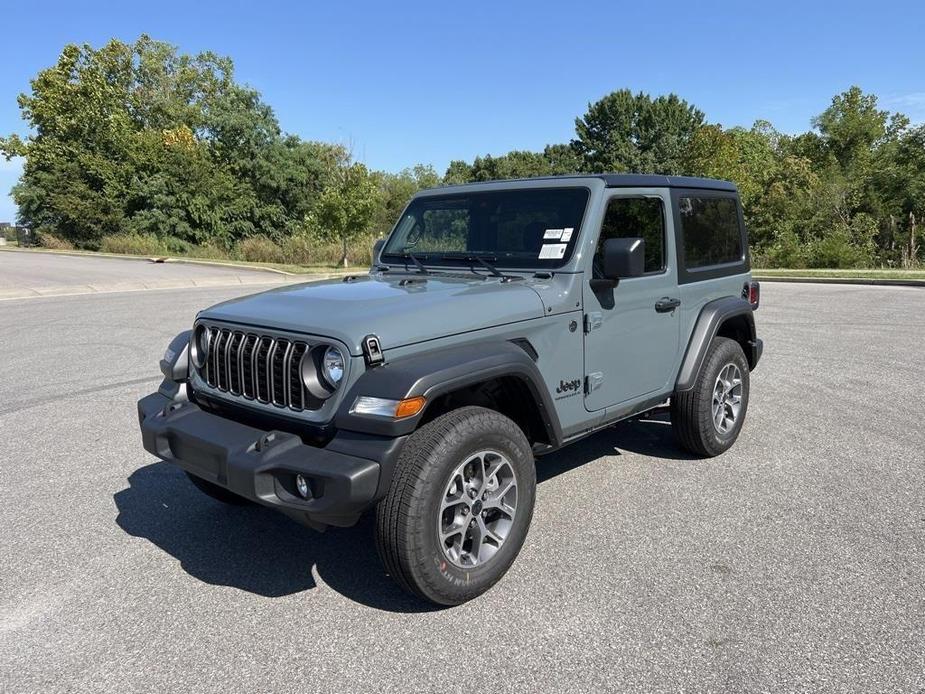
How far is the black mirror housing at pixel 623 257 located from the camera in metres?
3.60

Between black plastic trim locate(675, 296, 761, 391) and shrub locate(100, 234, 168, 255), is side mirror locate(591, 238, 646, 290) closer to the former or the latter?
black plastic trim locate(675, 296, 761, 391)

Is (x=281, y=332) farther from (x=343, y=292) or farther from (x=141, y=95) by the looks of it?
(x=141, y=95)

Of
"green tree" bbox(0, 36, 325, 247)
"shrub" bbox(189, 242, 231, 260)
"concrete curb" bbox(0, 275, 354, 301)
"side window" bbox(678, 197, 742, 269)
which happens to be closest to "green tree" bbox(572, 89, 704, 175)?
"green tree" bbox(0, 36, 325, 247)

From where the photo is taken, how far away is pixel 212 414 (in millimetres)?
3490

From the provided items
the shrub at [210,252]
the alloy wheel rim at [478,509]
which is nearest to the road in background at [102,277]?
the shrub at [210,252]

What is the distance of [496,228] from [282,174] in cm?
3644

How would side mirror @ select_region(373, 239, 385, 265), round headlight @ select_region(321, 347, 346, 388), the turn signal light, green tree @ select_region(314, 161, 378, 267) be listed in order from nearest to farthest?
1. the turn signal light
2. round headlight @ select_region(321, 347, 346, 388)
3. side mirror @ select_region(373, 239, 385, 265)
4. green tree @ select_region(314, 161, 378, 267)

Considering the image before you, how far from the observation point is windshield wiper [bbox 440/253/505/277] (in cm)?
396

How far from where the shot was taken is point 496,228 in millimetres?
4207

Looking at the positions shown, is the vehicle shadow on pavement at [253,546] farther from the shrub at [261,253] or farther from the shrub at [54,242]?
the shrub at [54,242]

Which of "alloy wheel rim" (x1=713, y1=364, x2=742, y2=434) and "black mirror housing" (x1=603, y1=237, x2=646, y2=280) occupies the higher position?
"black mirror housing" (x1=603, y1=237, x2=646, y2=280)

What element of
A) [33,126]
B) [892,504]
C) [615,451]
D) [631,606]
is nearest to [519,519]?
[631,606]

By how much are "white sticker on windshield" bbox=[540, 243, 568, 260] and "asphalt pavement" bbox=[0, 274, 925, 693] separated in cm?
148

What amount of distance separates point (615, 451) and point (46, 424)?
477 centimetres
